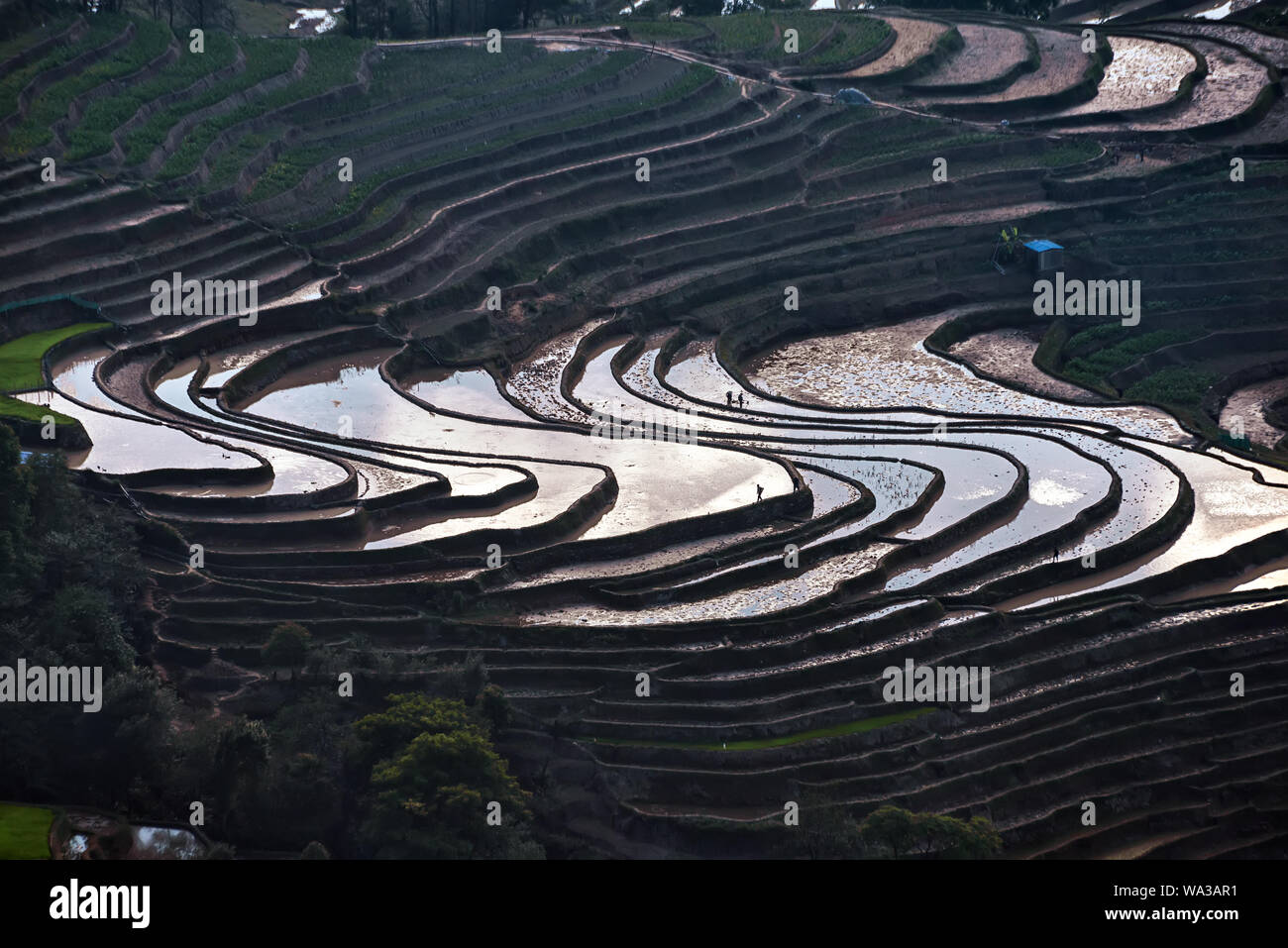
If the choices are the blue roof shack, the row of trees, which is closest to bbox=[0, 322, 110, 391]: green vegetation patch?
the row of trees

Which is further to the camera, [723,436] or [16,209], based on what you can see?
[16,209]

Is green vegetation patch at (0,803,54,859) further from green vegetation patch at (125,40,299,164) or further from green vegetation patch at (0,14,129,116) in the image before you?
green vegetation patch at (0,14,129,116)

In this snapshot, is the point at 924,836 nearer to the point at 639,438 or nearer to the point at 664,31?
the point at 639,438

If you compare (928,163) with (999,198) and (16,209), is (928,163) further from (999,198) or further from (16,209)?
(16,209)

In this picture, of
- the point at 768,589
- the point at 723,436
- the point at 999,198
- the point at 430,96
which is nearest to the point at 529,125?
the point at 430,96

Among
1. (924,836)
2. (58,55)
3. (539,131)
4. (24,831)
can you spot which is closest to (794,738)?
(924,836)

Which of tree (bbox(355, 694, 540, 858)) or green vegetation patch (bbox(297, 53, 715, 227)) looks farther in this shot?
green vegetation patch (bbox(297, 53, 715, 227))

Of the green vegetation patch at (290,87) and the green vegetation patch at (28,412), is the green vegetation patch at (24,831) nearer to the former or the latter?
the green vegetation patch at (28,412)
